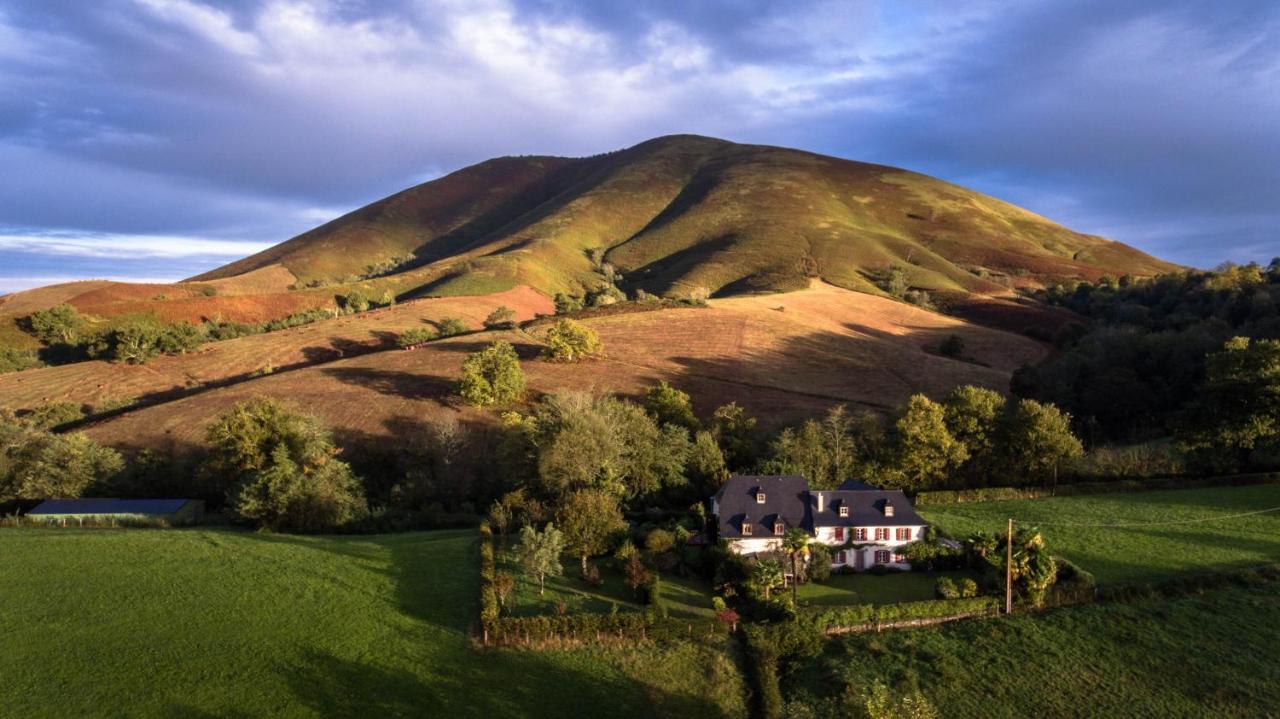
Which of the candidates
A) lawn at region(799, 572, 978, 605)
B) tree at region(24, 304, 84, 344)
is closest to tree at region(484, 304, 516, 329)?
tree at region(24, 304, 84, 344)

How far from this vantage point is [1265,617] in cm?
2825

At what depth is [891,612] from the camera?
2889 centimetres

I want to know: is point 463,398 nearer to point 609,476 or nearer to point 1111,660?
point 609,476

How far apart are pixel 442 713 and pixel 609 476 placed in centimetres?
2281

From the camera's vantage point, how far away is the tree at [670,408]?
181 ft

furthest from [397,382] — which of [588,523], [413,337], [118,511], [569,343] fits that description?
[588,523]

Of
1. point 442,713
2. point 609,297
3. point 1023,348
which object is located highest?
point 609,297

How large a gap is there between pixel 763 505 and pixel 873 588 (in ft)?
24.9

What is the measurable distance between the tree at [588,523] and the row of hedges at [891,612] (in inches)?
453

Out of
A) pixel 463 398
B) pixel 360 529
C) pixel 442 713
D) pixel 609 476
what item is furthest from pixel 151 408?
pixel 442 713

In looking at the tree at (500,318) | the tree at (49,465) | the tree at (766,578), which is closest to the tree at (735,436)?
the tree at (766,578)

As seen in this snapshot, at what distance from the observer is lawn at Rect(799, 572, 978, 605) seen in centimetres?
3162

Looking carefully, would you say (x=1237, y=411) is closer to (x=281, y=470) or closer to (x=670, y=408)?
(x=670, y=408)

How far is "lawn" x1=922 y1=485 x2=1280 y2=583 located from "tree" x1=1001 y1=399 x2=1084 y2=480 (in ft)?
10.5
